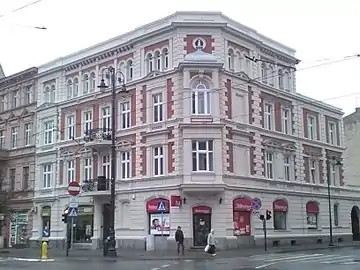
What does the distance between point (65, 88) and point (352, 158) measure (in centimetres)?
3329

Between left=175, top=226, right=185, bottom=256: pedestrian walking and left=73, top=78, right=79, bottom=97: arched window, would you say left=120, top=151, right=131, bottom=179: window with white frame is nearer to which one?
left=73, top=78, right=79, bottom=97: arched window

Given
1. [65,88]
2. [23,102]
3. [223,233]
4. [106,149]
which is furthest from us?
[23,102]

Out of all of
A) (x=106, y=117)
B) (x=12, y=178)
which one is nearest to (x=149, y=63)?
(x=106, y=117)

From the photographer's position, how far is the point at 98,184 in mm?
41750

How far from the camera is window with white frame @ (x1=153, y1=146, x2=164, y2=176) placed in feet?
128

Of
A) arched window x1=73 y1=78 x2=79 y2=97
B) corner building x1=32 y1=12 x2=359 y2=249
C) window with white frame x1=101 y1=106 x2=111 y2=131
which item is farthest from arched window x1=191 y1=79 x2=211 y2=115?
arched window x1=73 y1=78 x2=79 y2=97

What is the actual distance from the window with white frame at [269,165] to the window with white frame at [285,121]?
3.16 meters

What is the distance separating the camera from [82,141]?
4497cm

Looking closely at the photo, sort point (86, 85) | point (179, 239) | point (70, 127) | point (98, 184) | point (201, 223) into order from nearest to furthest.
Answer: point (179, 239) → point (201, 223) → point (98, 184) → point (86, 85) → point (70, 127)

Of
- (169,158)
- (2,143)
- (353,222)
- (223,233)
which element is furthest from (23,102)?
(353,222)

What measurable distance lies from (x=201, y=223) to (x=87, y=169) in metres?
12.0

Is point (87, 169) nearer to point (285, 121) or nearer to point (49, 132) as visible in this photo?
point (49, 132)

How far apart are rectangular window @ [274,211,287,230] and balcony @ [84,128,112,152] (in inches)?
550

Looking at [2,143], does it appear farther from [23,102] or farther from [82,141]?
[82,141]
